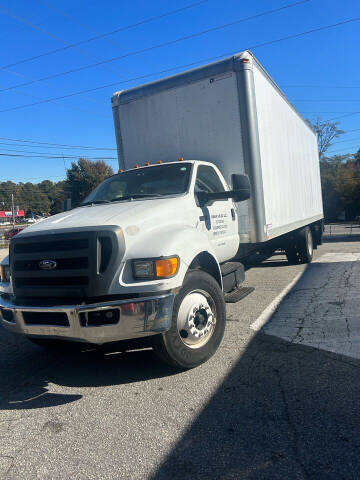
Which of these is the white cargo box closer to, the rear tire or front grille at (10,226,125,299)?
the rear tire

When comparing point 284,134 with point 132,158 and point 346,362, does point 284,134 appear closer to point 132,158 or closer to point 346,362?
point 132,158

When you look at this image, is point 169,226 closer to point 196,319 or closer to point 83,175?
point 196,319

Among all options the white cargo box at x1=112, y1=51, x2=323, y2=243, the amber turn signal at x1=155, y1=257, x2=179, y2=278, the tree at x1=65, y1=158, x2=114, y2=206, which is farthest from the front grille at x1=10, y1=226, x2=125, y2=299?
the tree at x1=65, y1=158, x2=114, y2=206

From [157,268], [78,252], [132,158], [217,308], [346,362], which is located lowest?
[346,362]

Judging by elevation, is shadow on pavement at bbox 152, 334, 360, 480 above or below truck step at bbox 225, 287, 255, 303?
below

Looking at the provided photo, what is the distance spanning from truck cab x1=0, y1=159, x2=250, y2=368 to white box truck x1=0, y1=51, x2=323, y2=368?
0.04 ft

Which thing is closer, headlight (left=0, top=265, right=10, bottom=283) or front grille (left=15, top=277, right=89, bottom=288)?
front grille (left=15, top=277, right=89, bottom=288)

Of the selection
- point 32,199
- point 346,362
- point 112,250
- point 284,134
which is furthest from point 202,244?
point 32,199

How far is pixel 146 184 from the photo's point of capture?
5.18 meters

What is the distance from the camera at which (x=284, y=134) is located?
799 cm

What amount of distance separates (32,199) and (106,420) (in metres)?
107

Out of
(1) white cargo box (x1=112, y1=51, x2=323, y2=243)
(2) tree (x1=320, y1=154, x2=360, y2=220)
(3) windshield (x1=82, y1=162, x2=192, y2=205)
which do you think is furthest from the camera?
(2) tree (x1=320, y1=154, x2=360, y2=220)

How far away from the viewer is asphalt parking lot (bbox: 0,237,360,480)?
2.38 meters

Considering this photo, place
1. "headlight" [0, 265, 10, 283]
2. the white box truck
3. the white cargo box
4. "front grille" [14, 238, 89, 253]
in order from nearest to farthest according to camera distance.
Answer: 1. the white box truck
2. "front grille" [14, 238, 89, 253]
3. "headlight" [0, 265, 10, 283]
4. the white cargo box
